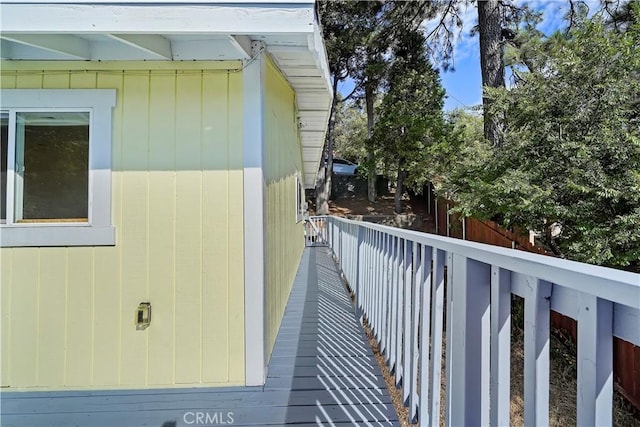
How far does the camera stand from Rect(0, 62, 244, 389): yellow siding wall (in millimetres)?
2432

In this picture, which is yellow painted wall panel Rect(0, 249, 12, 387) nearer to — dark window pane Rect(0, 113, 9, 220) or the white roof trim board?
dark window pane Rect(0, 113, 9, 220)

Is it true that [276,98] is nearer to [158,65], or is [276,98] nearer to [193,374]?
[158,65]

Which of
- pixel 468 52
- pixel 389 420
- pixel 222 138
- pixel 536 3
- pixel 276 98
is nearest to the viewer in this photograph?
pixel 389 420

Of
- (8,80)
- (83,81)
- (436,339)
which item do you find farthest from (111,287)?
(436,339)

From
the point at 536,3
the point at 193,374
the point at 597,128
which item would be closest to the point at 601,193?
the point at 597,128

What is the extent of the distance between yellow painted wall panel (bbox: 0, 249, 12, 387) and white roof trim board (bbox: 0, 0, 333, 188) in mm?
1360

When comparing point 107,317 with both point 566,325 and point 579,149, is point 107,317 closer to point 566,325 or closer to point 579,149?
point 566,325

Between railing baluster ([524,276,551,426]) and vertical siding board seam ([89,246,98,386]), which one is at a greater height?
railing baluster ([524,276,551,426])

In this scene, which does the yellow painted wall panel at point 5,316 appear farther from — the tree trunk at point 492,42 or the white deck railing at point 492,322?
the tree trunk at point 492,42

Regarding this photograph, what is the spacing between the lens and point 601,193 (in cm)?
482

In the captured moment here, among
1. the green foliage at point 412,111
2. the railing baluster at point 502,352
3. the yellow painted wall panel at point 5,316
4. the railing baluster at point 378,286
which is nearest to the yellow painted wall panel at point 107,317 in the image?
the yellow painted wall panel at point 5,316

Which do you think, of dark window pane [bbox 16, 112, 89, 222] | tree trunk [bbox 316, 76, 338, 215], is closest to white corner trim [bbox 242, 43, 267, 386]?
dark window pane [bbox 16, 112, 89, 222]

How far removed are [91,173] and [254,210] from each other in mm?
1121

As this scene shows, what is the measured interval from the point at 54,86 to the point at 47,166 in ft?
1.77
